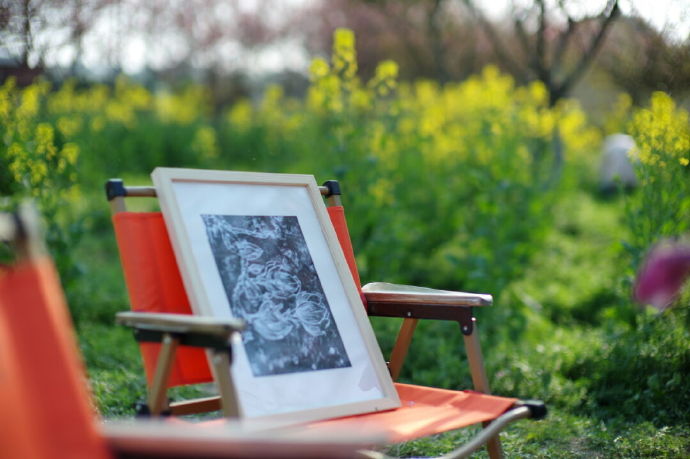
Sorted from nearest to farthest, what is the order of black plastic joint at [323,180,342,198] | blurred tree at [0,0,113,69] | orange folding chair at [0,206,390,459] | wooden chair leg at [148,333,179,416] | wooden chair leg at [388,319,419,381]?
orange folding chair at [0,206,390,459] < wooden chair leg at [148,333,179,416] < wooden chair leg at [388,319,419,381] < black plastic joint at [323,180,342,198] < blurred tree at [0,0,113,69]

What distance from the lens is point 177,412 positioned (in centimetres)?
242

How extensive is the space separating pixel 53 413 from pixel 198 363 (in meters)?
0.94

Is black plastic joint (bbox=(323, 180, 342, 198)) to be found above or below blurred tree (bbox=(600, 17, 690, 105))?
below

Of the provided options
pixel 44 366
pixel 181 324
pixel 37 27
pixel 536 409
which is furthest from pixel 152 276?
pixel 37 27

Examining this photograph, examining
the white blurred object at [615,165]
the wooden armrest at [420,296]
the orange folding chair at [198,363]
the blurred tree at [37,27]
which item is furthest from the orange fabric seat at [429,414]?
the white blurred object at [615,165]

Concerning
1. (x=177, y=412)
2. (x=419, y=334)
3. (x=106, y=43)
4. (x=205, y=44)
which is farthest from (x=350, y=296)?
(x=205, y=44)

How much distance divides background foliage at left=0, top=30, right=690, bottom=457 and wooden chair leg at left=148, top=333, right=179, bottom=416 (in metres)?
1.48

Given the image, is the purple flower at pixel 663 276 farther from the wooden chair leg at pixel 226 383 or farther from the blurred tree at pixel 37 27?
the blurred tree at pixel 37 27

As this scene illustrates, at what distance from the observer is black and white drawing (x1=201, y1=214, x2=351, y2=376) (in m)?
2.45

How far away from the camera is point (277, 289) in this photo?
2.60m

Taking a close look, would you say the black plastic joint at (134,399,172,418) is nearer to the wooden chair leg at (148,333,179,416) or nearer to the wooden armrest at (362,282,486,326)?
the wooden chair leg at (148,333,179,416)

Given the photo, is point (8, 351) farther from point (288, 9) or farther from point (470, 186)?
point (288, 9)

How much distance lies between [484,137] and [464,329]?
3.27 m

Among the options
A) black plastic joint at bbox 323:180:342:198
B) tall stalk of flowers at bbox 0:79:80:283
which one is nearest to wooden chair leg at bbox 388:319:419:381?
black plastic joint at bbox 323:180:342:198
